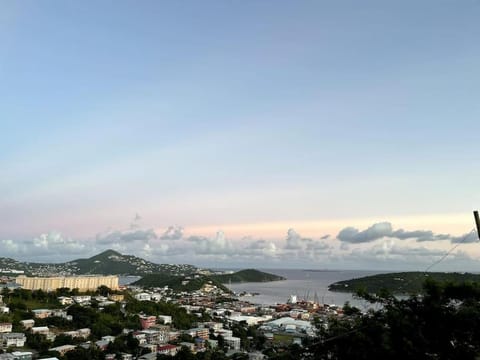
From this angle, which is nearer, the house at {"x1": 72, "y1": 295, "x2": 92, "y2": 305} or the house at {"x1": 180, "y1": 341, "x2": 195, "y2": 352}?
the house at {"x1": 180, "y1": 341, "x2": 195, "y2": 352}

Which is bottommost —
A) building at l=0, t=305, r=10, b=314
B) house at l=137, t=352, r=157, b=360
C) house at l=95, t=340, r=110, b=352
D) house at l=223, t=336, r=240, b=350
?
house at l=223, t=336, r=240, b=350

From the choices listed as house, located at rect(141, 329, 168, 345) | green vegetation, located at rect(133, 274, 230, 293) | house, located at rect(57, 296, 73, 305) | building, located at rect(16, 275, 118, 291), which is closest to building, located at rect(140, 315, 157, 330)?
house, located at rect(141, 329, 168, 345)

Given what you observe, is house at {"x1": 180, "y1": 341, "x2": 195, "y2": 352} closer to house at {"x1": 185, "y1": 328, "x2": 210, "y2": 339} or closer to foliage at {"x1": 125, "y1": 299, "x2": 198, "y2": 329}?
house at {"x1": 185, "y1": 328, "x2": 210, "y2": 339}

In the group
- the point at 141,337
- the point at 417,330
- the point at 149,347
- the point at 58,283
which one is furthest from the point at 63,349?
the point at 58,283

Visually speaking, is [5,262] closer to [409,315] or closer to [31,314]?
[31,314]

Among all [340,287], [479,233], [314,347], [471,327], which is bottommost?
[340,287]

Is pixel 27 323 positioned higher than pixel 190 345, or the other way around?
pixel 27 323

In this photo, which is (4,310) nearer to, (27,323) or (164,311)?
(27,323)

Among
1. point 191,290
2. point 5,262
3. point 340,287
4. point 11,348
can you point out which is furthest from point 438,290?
point 5,262
